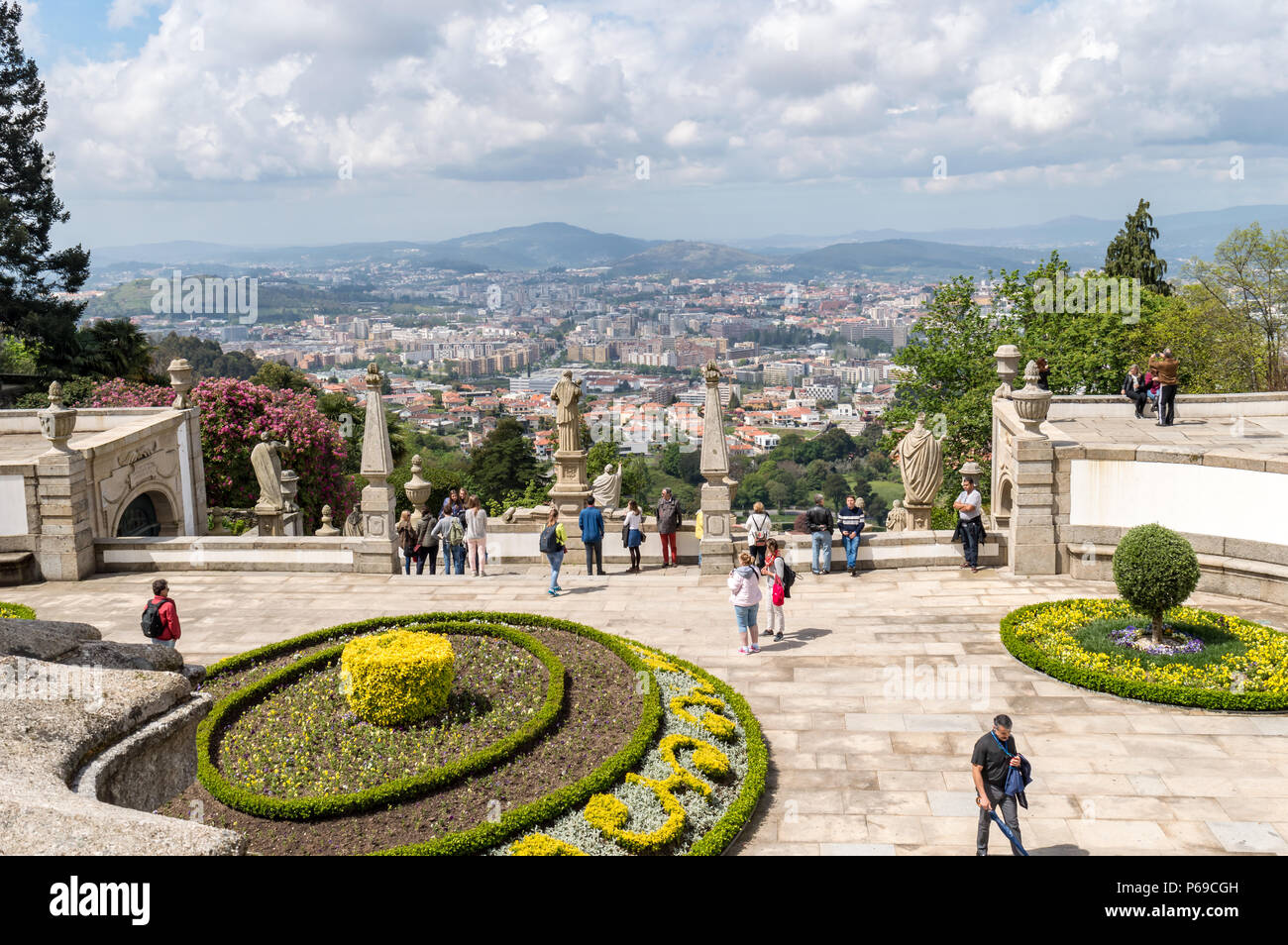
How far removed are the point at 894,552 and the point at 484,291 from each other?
487 ft

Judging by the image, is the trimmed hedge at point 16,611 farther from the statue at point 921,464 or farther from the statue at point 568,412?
the statue at point 921,464

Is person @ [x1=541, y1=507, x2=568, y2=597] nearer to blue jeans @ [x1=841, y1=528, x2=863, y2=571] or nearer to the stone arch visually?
blue jeans @ [x1=841, y1=528, x2=863, y2=571]

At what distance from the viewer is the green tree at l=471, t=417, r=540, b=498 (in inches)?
2030

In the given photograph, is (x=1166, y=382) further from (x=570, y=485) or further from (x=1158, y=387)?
(x=570, y=485)

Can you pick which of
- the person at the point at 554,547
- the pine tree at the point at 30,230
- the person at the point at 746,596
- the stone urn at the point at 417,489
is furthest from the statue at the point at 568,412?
the pine tree at the point at 30,230

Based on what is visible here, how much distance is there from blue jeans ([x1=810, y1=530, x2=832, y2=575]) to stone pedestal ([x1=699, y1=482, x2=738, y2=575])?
1.44 meters

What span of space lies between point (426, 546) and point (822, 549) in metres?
7.57

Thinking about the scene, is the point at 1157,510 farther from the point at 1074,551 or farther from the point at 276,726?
the point at 276,726

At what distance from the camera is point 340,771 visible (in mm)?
10305

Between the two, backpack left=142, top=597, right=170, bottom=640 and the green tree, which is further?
the green tree

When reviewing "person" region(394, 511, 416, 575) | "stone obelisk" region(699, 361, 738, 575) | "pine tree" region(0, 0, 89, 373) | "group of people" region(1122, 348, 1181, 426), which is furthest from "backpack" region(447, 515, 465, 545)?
"pine tree" region(0, 0, 89, 373)

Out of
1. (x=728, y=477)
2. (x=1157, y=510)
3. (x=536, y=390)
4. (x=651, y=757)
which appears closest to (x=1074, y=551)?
(x=1157, y=510)

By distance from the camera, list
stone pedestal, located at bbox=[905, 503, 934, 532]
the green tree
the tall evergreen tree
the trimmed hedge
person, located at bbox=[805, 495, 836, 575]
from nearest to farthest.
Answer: the trimmed hedge, person, located at bbox=[805, 495, 836, 575], stone pedestal, located at bbox=[905, 503, 934, 532], the green tree, the tall evergreen tree

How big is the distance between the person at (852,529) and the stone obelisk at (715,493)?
2.00 meters
